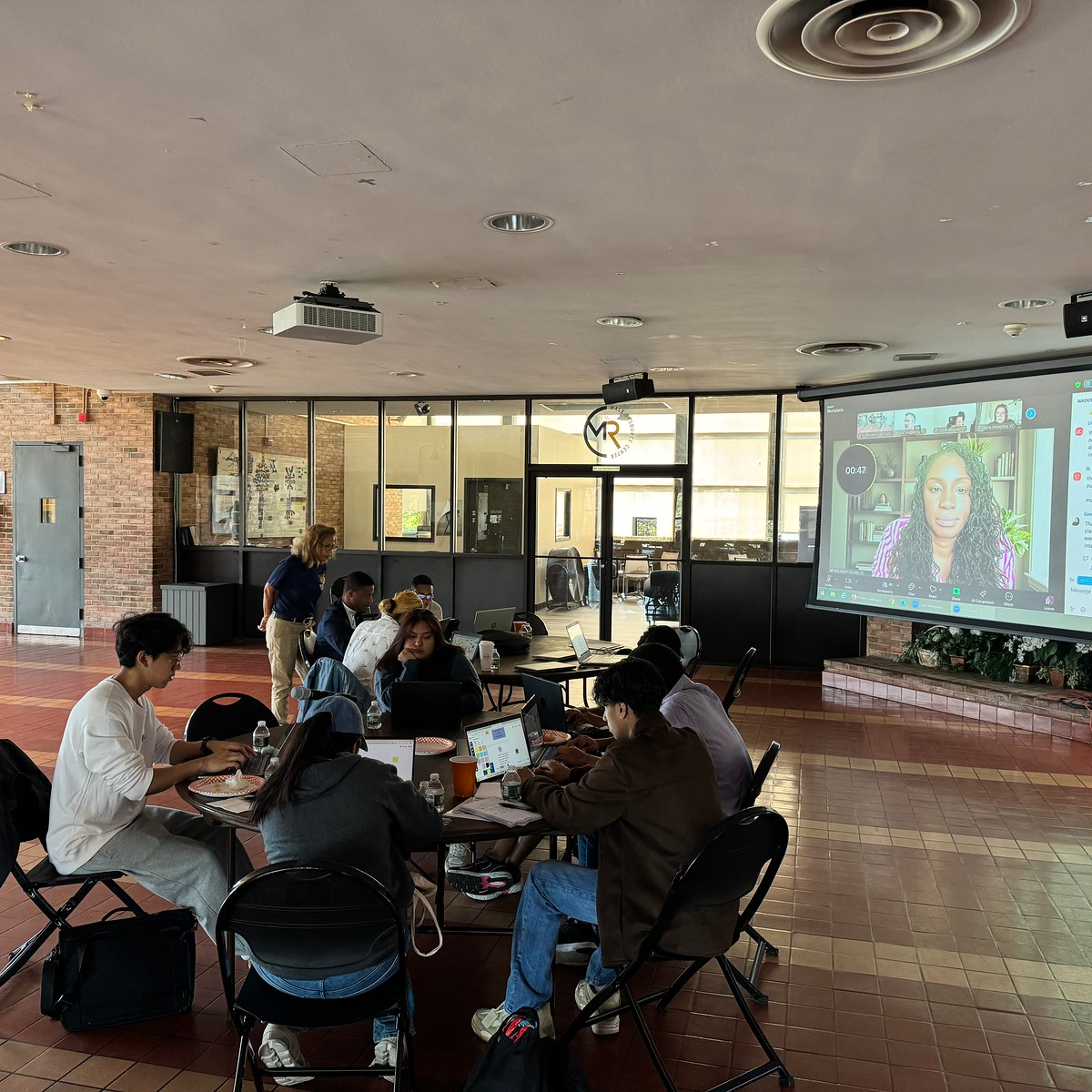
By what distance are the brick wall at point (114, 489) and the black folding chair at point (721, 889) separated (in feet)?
34.8

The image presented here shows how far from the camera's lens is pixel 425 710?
4359 millimetres

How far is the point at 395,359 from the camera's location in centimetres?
892

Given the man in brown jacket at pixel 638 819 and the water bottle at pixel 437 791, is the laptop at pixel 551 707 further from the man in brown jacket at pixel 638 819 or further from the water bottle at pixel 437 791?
the man in brown jacket at pixel 638 819

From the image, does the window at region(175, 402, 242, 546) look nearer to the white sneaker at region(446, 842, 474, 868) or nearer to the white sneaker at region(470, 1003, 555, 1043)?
the white sneaker at region(446, 842, 474, 868)

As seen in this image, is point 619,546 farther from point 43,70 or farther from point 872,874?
point 43,70

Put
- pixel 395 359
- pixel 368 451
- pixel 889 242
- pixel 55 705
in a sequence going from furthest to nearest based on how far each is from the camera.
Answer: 1. pixel 368 451
2. pixel 395 359
3. pixel 55 705
4. pixel 889 242

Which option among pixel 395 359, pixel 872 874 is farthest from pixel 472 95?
pixel 395 359

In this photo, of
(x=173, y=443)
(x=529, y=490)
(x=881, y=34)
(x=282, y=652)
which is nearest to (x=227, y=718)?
(x=282, y=652)

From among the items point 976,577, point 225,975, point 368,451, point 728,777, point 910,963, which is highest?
point 368,451

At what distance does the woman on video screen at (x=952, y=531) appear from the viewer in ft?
27.0

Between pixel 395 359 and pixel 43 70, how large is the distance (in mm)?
5983

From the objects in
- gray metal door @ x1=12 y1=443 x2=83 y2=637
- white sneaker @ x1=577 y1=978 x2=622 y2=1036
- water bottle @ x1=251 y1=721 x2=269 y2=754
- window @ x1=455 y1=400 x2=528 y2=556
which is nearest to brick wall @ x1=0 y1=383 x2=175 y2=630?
gray metal door @ x1=12 y1=443 x2=83 y2=637

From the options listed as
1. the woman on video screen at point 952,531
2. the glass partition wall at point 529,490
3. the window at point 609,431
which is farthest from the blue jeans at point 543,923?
the window at point 609,431

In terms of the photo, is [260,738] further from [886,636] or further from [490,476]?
[490,476]
